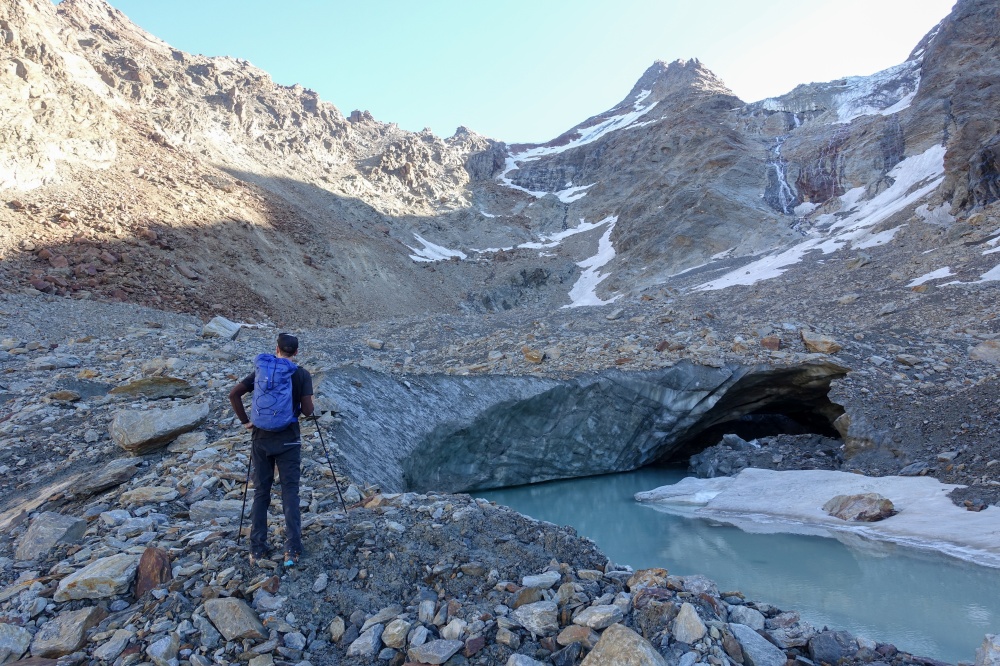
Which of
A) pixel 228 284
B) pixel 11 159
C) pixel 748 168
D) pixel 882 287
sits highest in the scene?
pixel 748 168

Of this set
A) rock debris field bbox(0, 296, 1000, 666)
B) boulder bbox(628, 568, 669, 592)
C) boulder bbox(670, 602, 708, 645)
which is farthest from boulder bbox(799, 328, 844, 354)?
boulder bbox(670, 602, 708, 645)

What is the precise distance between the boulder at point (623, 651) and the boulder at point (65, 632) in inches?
114

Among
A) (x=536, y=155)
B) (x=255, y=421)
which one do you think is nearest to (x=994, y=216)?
(x=255, y=421)

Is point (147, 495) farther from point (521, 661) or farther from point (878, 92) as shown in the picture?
point (878, 92)

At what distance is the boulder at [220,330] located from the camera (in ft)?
47.1

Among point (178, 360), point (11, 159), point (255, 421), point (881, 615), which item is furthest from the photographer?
point (11, 159)

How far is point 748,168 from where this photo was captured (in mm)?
46031

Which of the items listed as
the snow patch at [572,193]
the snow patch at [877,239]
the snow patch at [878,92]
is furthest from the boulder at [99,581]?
the snow patch at [572,193]

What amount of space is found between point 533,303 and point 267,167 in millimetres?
23596

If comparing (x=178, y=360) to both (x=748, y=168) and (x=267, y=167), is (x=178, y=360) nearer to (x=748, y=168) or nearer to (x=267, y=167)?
(x=267, y=167)

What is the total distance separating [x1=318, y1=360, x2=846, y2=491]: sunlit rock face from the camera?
9938 mm

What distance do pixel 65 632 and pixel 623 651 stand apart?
10.4ft

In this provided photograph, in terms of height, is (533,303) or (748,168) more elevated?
(748,168)

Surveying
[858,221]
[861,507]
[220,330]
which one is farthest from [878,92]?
[220,330]
